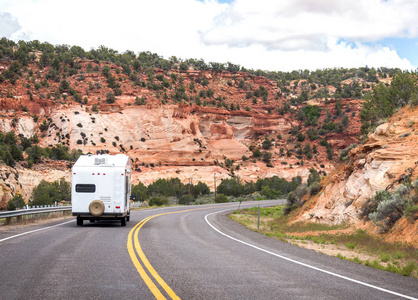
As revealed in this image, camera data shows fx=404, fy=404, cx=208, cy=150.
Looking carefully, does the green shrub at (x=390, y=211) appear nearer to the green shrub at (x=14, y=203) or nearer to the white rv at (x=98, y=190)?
the white rv at (x=98, y=190)

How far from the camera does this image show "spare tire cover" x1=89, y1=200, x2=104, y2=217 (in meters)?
18.5

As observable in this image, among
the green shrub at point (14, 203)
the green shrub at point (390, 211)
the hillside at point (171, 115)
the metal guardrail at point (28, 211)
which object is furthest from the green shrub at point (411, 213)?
the hillside at point (171, 115)

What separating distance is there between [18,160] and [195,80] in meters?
60.9

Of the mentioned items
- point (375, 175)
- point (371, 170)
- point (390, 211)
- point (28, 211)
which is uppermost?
point (371, 170)

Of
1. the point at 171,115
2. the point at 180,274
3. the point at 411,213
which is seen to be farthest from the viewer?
the point at 171,115

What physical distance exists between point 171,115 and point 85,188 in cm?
6862

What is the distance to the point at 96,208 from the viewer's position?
18594 mm

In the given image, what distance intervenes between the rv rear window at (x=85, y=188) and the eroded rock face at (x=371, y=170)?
11191mm

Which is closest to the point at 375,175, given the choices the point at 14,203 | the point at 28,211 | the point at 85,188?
the point at 85,188

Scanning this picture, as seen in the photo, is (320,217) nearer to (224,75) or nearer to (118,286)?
(118,286)

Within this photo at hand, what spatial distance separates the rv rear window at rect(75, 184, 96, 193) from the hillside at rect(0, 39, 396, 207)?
129 feet

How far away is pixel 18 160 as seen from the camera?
56969 millimetres

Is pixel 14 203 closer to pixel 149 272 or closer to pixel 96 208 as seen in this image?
pixel 96 208

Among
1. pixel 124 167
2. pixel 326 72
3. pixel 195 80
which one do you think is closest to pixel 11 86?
pixel 195 80
